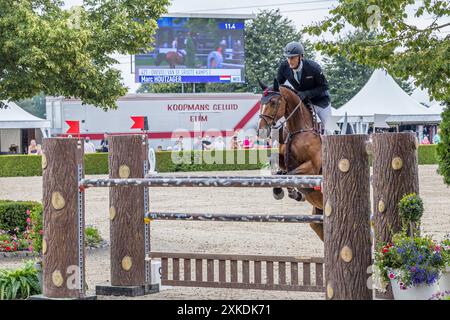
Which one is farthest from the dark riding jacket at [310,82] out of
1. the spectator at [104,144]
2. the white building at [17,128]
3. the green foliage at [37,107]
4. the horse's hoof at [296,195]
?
the green foliage at [37,107]

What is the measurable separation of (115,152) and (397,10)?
21.5 feet

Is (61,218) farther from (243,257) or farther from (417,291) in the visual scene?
(417,291)

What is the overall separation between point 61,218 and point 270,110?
11.9ft

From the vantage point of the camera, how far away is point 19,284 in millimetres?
7066

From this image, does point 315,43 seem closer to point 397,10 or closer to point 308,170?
point 397,10

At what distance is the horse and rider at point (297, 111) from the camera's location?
31.2ft

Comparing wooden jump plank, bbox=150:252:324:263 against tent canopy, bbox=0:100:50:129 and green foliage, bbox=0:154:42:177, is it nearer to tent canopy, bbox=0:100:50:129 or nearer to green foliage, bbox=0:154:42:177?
green foliage, bbox=0:154:42:177

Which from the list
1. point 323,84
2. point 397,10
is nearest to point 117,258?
point 323,84

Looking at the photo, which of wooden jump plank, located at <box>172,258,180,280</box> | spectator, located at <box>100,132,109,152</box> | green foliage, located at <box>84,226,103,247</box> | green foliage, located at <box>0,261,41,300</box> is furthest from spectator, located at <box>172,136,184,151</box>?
green foliage, located at <box>0,261,41,300</box>

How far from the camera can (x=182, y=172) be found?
32.2m

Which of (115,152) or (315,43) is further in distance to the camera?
(315,43)

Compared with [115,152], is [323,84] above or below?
above

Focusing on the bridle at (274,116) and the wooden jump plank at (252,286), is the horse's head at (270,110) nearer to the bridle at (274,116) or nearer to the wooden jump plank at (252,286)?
the bridle at (274,116)
